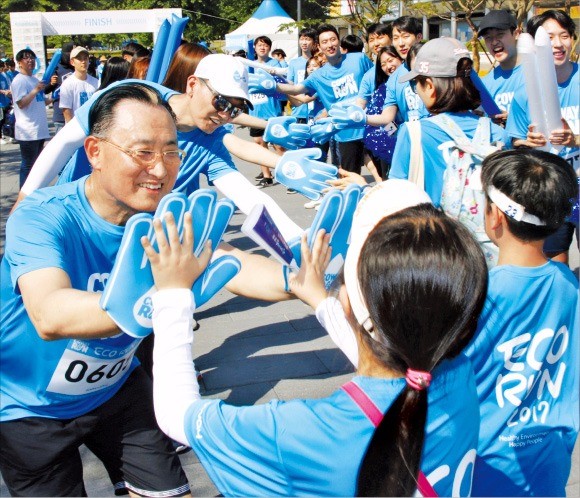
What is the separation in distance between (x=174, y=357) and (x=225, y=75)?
81.2 inches

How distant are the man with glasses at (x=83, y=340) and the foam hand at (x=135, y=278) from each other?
42 centimetres

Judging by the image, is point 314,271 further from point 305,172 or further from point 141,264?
point 305,172

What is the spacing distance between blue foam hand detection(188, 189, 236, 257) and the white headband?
897mm

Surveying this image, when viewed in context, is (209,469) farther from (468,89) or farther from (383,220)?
(468,89)

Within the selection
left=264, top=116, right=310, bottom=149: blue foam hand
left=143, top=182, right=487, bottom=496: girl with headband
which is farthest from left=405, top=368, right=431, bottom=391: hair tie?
left=264, top=116, right=310, bottom=149: blue foam hand

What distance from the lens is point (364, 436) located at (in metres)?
1.30

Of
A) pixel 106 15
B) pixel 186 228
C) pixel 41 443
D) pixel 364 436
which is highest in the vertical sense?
pixel 106 15

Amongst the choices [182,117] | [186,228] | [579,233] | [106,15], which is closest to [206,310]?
[182,117]

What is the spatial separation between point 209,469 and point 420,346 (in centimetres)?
49

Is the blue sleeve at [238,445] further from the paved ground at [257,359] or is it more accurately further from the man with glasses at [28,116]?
the man with glasses at [28,116]

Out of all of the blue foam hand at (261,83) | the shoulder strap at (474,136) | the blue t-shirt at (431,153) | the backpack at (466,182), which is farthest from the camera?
the blue foam hand at (261,83)

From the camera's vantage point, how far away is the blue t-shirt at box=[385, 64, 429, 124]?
5574mm

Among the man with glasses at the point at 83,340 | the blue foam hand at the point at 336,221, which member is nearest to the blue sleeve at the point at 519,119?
the blue foam hand at the point at 336,221

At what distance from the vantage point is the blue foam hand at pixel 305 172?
2.65 m
